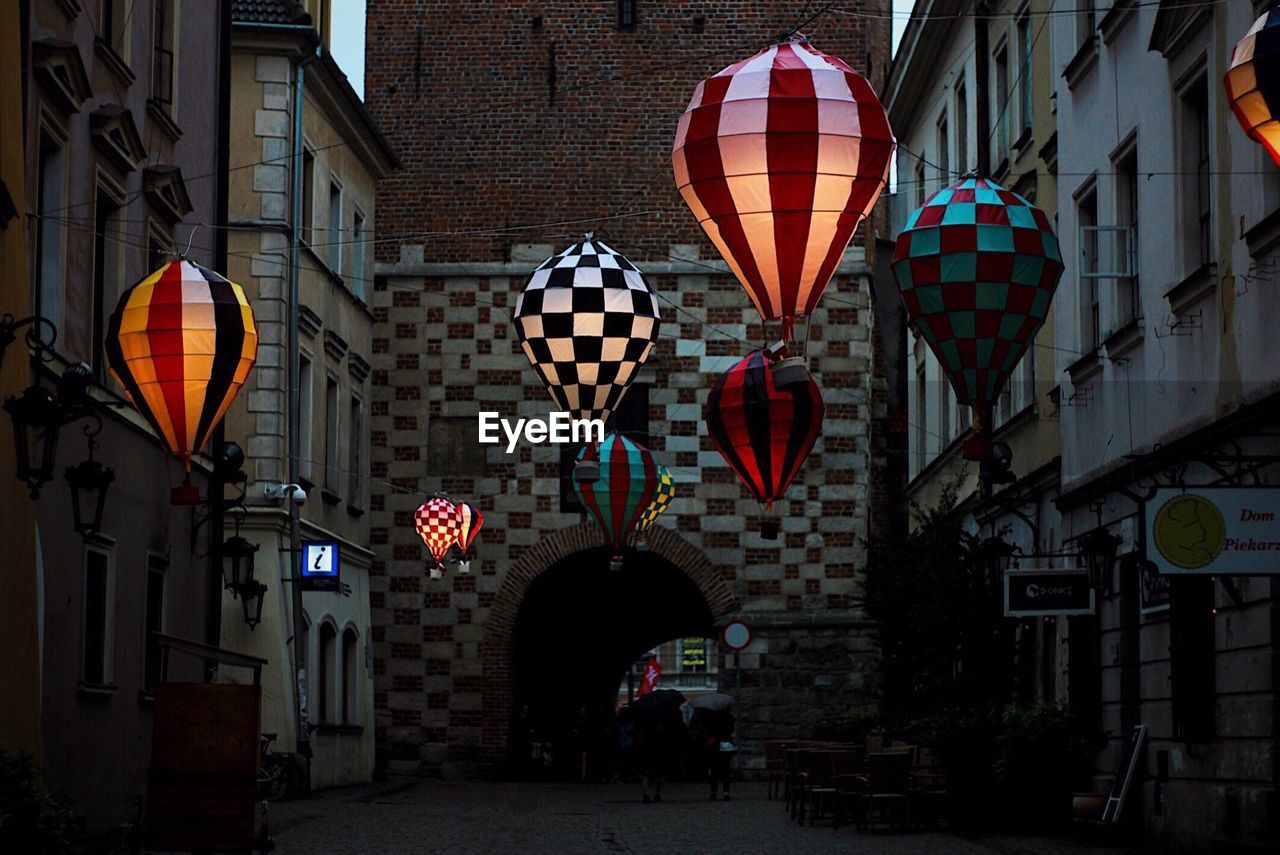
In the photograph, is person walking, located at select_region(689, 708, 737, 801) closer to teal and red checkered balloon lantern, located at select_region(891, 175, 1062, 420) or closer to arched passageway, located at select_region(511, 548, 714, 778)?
arched passageway, located at select_region(511, 548, 714, 778)

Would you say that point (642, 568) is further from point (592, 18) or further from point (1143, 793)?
point (1143, 793)

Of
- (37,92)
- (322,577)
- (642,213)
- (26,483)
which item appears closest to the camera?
(26,483)

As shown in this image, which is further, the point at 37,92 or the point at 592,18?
the point at 592,18

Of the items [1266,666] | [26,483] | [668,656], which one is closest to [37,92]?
[26,483]

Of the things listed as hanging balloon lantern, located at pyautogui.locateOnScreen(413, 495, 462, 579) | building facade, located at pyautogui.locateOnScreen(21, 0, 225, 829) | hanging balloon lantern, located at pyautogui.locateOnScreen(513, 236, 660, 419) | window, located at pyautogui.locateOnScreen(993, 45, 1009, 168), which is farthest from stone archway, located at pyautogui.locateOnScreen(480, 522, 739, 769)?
hanging balloon lantern, located at pyautogui.locateOnScreen(513, 236, 660, 419)

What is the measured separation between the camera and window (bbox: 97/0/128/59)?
1712 cm

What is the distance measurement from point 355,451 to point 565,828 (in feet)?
41.6

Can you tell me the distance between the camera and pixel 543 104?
33344mm

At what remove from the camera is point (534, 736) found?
33.9 meters

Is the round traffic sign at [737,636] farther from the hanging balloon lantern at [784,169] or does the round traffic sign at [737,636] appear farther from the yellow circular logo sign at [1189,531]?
the hanging balloon lantern at [784,169]

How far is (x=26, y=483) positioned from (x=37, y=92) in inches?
121

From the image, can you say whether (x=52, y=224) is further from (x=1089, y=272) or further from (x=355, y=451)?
(x=355, y=451)

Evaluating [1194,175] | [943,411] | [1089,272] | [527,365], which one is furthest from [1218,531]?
[527,365]

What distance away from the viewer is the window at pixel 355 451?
3070 cm
